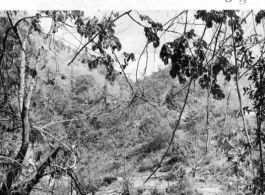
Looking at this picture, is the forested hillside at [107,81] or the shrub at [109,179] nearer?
the forested hillside at [107,81]

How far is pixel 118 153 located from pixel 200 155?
8173 mm

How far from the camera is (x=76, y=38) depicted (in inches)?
84.6

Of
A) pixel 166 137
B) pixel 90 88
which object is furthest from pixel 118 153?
pixel 90 88

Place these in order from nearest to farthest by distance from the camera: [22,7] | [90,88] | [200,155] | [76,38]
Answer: [22,7] < [76,38] < [200,155] < [90,88]

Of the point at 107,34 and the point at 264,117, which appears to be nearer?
the point at 107,34

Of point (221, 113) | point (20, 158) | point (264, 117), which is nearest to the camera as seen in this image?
point (264, 117)

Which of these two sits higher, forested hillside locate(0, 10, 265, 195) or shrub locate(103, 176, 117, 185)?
forested hillside locate(0, 10, 265, 195)

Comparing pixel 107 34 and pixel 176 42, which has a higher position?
pixel 107 34

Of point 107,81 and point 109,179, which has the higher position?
point 107,81

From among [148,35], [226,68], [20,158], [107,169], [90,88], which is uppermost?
[90,88]

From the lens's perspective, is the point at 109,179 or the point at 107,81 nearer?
the point at 107,81

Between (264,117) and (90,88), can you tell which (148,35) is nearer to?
(264,117)

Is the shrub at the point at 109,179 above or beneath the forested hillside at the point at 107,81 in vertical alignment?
beneath

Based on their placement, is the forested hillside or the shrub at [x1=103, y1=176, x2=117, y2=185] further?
the shrub at [x1=103, y1=176, x2=117, y2=185]
